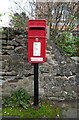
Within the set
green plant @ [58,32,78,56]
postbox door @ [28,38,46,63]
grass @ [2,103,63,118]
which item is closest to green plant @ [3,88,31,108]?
grass @ [2,103,63,118]

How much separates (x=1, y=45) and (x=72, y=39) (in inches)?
85.7

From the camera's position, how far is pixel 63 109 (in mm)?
2533

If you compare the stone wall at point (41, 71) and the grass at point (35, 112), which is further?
the stone wall at point (41, 71)

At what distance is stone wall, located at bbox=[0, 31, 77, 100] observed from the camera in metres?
2.76

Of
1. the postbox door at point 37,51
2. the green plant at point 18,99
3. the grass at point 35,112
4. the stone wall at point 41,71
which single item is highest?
the postbox door at point 37,51

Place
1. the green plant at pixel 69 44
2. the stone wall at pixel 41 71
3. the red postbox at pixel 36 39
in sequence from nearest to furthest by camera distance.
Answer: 1. the red postbox at pixel 36 39
2. the stone wall at pixel 41 71
3. the green plant at pixel 69 44

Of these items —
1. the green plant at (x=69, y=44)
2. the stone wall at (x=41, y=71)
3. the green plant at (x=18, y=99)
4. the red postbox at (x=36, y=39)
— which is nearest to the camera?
the red postbox at (x=36, y=39)

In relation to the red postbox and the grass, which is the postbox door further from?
the grass

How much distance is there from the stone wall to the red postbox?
479 millimetres

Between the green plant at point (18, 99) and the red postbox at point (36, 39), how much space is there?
806 millimetres

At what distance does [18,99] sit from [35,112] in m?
0.44

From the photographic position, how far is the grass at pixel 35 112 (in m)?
2.32

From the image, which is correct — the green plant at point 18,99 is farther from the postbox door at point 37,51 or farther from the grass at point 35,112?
the postbox door at point 37,51

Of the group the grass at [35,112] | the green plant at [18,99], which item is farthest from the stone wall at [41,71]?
the grass at [35,112]
